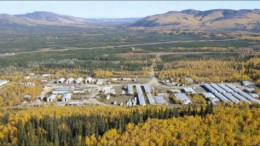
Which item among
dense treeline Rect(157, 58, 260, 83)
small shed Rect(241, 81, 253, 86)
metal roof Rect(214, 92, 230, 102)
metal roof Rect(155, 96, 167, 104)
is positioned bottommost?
metal roof Rect(155, 96, 167, 104)

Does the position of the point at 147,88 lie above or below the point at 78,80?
below

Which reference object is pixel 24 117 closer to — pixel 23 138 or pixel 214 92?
pixel 23 138

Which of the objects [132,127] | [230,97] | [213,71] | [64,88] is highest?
[213,71]

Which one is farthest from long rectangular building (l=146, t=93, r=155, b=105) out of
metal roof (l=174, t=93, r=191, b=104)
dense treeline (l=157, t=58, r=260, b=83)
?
dense treeline (l=157, t=58, r=260, b=83)

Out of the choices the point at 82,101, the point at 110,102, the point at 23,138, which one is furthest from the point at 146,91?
the point at 23,138

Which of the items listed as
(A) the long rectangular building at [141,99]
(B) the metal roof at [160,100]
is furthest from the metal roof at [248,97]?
(A) the long rectangular building at [141,99]

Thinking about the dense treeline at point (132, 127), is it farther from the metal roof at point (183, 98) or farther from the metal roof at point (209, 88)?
the metal roof at point (209, 88)

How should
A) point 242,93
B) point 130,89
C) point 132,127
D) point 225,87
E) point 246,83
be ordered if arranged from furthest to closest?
1. point 246,83
2. point 225,87
3. point 130,89
4. point 242,93
5. point 132,127

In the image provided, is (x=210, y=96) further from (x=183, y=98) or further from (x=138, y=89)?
(x=138, y=89)

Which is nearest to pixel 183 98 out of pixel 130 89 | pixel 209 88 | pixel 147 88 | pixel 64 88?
pixel 209 88

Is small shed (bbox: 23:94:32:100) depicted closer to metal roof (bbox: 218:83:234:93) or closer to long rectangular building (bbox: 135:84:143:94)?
long rectangular building (bbox: 135:84:143:94)
